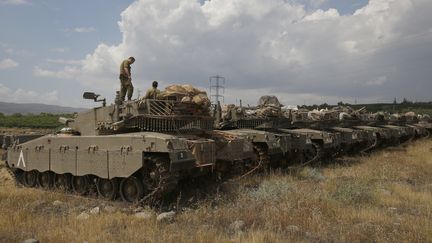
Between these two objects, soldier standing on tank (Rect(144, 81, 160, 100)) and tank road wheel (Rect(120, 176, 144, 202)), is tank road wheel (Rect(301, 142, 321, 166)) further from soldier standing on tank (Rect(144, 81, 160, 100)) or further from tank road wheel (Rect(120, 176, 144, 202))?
tank road wheel (Rect(120, 176, 144, 202))

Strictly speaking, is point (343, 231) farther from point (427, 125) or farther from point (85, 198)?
point (427, 125)

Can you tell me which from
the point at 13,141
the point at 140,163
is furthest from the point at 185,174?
the point at 13,141

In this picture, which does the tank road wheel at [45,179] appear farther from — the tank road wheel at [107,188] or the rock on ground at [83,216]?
the rock on ground at [83,216]

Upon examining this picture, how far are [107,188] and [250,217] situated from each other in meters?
3.82

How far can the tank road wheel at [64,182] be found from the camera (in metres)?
11.5

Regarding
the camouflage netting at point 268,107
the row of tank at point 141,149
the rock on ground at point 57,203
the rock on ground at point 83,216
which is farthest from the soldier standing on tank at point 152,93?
the camouflage netting at point 268,107

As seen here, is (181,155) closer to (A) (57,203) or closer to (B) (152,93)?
(B) (152,93)

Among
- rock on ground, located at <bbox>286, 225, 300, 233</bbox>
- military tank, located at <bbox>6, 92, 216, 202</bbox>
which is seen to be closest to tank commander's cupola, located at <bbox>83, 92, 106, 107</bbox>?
military tank, located at <bbox>6, 92, 216, 202</bbox>

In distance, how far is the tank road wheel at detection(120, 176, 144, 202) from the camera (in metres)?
9.77

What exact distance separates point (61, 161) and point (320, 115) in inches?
475

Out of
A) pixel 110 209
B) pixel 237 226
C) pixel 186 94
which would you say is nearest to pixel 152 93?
pixel 186 94

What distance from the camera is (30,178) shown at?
12859 mm

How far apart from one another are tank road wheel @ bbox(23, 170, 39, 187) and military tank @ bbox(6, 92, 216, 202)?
71 millimetres

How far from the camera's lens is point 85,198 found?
35.1 feet
